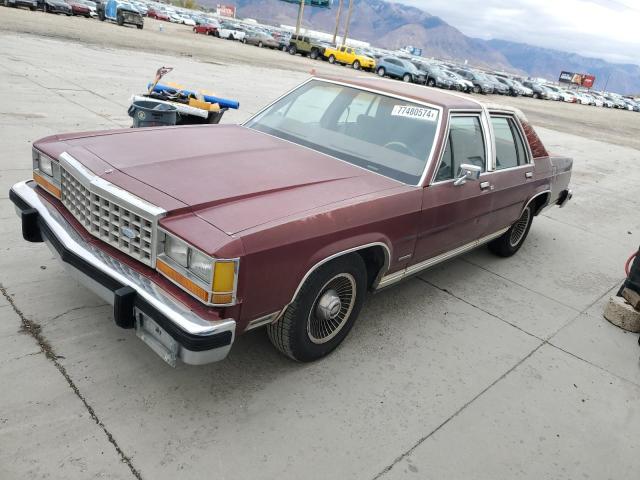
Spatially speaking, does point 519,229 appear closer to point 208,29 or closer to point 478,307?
point 478,307

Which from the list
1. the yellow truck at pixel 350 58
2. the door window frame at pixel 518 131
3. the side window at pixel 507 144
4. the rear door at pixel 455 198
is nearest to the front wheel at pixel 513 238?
the door window frame at pixel 518 131

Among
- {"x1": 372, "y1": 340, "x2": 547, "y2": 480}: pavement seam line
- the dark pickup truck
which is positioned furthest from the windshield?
the dark pickup truck

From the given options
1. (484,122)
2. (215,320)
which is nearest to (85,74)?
(484,122)

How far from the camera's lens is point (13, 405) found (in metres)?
2.65

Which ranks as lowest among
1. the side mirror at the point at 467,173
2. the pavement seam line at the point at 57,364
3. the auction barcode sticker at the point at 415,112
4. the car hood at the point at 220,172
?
the pavement seam line at the point at 57,364

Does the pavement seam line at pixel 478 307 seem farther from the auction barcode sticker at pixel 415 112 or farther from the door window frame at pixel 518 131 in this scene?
the auction barcode sticker at pixel 415 112

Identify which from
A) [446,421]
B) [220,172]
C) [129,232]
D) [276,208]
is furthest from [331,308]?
[129,232]

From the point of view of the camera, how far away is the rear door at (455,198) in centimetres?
373

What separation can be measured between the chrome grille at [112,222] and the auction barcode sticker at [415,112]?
217 cm

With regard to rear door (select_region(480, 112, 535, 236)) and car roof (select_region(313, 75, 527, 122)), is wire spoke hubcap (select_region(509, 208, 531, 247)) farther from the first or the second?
car roof (select_region(313, 75, 527, 122))

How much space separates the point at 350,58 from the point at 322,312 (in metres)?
38.6

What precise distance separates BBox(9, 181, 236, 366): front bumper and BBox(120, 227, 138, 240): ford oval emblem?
173 mm

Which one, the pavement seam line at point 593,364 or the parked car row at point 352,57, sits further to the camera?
the parked car row at point 352,57

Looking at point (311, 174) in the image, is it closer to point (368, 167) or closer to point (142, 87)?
point (368, 167)
